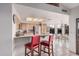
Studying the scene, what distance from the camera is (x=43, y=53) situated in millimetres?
2002

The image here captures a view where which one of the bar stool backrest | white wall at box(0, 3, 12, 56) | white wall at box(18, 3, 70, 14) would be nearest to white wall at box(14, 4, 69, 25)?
white wall at box(18, 3, 70, 14)

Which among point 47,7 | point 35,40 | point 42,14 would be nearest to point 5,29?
point 35,40

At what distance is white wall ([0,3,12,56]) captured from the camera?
6.14 feet

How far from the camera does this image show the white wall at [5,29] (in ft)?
6.14

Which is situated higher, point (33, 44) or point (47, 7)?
point (47, 7)

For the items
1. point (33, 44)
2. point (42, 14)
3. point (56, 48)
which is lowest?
point (56, 48)

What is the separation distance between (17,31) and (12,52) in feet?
1.42

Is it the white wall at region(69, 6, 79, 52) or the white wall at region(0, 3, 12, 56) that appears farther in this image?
the white wall at region(69, 6, 79, 52)

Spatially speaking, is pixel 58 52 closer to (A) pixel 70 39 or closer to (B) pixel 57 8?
(A) pixel 70 39

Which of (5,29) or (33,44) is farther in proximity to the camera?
(33,44)

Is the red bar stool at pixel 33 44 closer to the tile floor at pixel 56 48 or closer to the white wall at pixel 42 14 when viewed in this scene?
the tile floor at pixel 56 48

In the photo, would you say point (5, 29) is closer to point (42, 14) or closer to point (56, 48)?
point (42, 14)

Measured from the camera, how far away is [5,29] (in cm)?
189

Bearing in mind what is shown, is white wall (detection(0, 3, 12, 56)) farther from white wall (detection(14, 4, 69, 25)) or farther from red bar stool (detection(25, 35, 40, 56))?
red bar stool (detection(25, 35, 40, 56))
